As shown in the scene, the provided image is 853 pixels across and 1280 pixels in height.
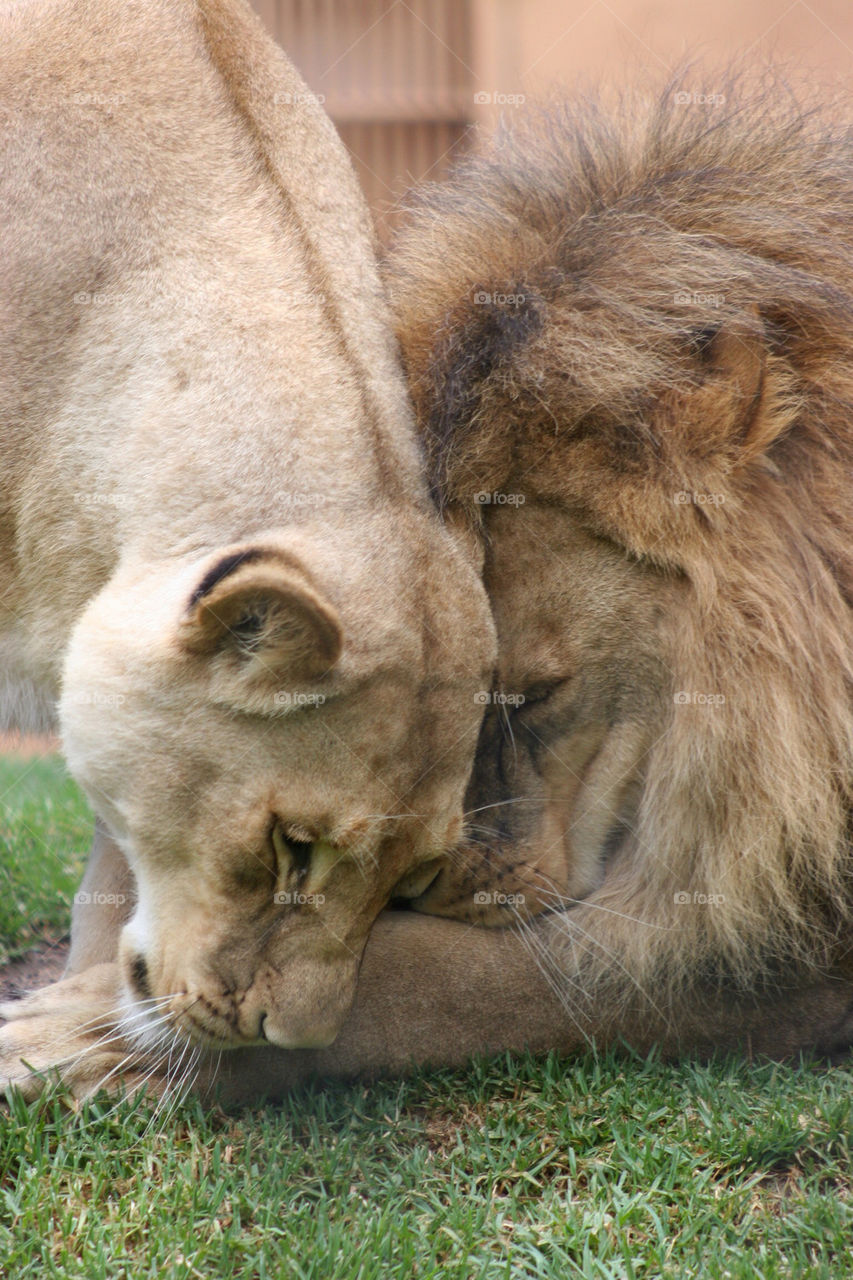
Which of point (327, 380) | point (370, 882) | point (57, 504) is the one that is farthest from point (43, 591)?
point (370, 882)

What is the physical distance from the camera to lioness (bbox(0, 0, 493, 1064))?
9.46 feet

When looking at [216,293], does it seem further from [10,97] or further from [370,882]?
[370,882]

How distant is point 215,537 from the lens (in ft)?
9.88

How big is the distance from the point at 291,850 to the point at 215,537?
2.23 feet

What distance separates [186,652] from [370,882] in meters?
0.63

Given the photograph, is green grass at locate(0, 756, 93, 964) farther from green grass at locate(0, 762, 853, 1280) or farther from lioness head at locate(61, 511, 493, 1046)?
green grass at locate(0, 762, 853, 1280)

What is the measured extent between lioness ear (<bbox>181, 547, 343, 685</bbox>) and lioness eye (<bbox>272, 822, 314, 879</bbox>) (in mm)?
325

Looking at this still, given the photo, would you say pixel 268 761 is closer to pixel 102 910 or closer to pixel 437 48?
pixel 102 910

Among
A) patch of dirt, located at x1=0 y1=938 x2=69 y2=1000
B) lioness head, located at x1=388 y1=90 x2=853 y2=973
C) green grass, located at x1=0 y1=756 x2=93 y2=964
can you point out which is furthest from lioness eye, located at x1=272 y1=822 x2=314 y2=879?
patch of dirt, located at x1=0 y1=938 x2=69 y2=1000

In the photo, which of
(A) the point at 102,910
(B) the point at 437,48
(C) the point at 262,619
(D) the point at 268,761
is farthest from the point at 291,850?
(B) the point at 437,48

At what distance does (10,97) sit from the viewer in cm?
332

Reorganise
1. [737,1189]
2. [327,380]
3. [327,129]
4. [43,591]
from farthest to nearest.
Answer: [327,129] → [43,591] → [327,380] → [737,1189]

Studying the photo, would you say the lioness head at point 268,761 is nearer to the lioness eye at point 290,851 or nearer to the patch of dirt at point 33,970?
the lioness eye at point 290,851

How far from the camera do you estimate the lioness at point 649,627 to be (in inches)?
123
